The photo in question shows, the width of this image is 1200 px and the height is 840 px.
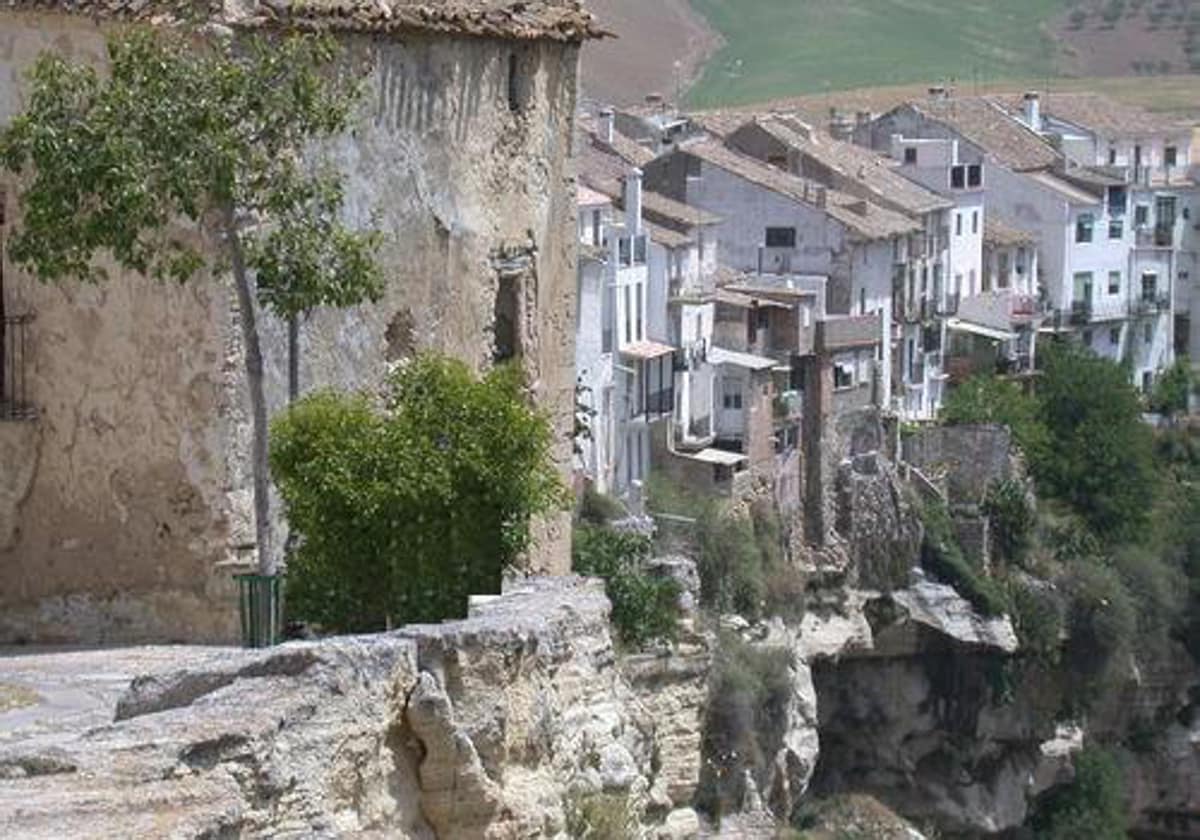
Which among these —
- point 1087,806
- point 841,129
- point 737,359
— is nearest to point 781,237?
point 737,359

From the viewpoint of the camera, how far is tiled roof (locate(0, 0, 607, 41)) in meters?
18.1

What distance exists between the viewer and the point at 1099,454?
8650 centimetres

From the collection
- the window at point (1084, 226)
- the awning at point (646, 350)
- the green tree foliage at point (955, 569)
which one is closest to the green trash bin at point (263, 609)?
the awning at point (646, 350)

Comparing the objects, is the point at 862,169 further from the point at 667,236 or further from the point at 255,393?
the point at 255,393

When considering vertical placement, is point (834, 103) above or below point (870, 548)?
above

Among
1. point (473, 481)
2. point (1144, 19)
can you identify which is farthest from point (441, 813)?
point (1144, 19)

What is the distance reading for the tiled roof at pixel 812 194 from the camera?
278ft

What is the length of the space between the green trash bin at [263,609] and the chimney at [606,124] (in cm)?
6841

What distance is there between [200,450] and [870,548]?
2362 inches

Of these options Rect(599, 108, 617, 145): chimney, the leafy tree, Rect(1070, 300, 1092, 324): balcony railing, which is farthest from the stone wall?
the leafy tree

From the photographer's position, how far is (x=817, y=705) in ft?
247

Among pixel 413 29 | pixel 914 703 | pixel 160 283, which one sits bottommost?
pixel 914 703

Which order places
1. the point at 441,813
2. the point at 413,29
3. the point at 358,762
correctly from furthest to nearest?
the point at 413,29
the point at 441,813
the point at 358,762

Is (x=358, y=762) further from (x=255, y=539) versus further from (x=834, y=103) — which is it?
(x=834, y=103)
